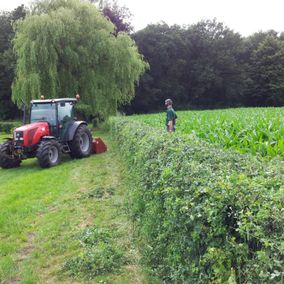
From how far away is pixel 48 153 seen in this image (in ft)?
32.3

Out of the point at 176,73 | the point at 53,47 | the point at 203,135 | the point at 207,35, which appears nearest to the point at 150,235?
the point at 203,135

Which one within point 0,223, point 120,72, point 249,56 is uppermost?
point 249,56

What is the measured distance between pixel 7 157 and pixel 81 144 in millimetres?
2542

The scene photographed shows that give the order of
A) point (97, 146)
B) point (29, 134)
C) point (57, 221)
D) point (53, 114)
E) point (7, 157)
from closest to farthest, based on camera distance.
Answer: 1. point (57, 221)
2. point (29, 134)
3. point (7, 157)
4. point (53, 114)
5. point (97, 146)

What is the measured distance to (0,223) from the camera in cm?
549

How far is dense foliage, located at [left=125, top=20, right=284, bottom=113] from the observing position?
39719mm

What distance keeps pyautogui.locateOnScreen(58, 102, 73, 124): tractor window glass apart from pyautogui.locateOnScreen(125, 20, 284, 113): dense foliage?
27.3m

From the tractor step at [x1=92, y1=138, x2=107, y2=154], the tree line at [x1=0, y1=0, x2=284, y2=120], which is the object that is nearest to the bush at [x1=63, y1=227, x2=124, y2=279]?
the tractor step at [x1=92, y1=138, x2=107, y2=154]

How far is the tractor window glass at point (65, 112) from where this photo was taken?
1081 cm

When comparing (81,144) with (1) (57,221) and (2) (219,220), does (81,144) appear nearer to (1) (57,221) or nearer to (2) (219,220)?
(1) (57,221)

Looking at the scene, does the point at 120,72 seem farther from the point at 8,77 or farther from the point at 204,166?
the point at 8,77

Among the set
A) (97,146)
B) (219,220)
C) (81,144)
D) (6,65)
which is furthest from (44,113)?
(6,65)

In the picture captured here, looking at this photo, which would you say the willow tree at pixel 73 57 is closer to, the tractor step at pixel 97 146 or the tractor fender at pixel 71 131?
the tractor step at pixel 97 146

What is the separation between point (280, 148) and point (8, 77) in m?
35.0
